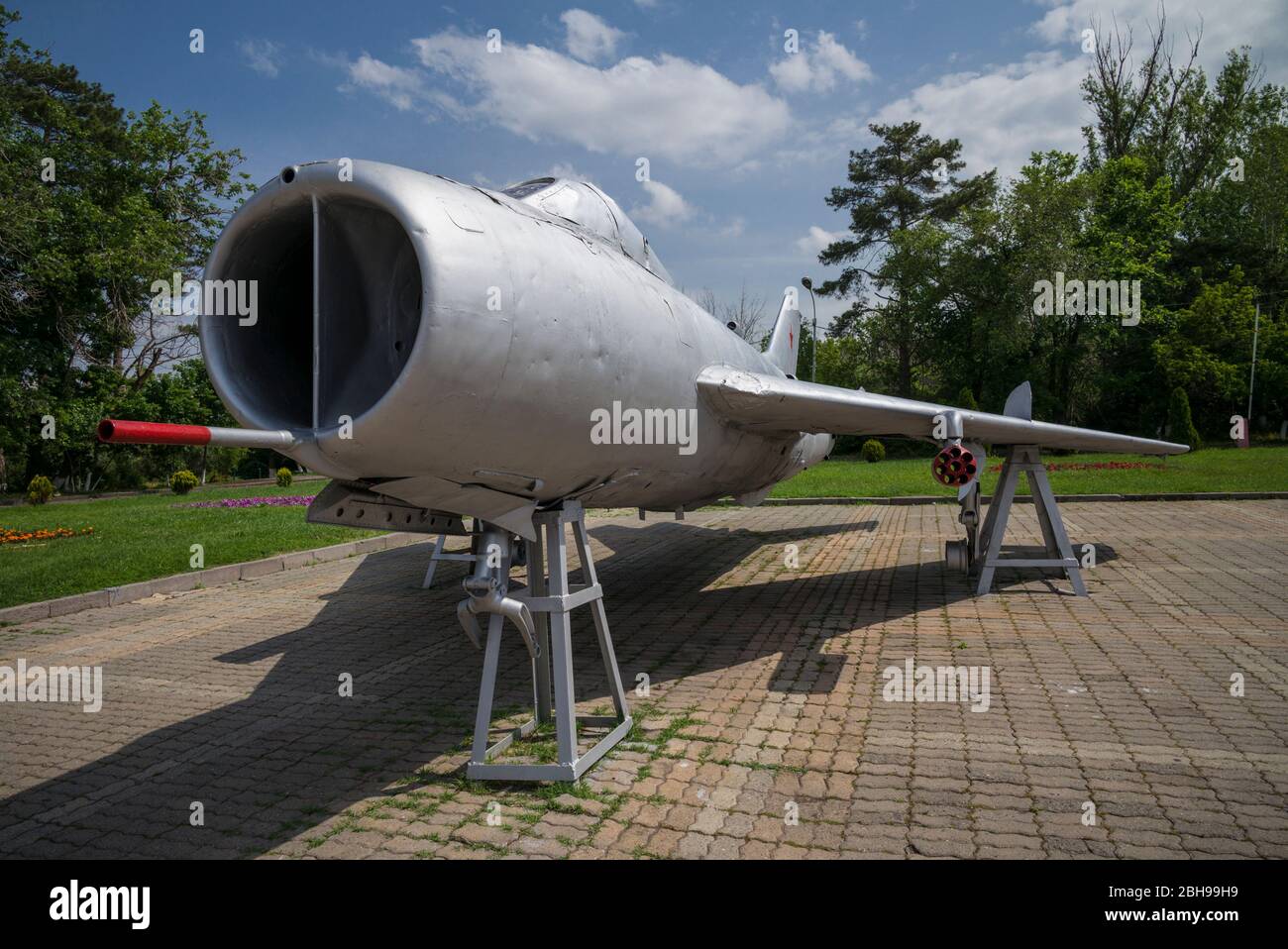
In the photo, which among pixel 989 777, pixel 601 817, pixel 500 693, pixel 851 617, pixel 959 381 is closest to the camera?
pixel 601 817

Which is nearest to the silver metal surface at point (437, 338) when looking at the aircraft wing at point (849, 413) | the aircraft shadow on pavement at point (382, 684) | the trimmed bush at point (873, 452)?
the aircraft wing at point (849, 413)

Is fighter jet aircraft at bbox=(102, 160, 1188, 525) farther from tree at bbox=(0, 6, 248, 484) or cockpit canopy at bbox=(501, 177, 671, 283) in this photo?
tree at bbox=(0, 6, 248, 484)

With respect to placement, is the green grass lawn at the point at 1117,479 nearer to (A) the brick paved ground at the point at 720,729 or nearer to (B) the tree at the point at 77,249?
(A) the brick paved ground at the point at 720,729

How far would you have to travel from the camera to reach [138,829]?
3941 millimetres

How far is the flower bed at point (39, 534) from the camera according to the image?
14484 mm

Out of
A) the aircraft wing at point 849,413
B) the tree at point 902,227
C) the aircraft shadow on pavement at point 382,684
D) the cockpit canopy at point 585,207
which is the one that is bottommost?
the aircraft shadow on pavement at point 382,684

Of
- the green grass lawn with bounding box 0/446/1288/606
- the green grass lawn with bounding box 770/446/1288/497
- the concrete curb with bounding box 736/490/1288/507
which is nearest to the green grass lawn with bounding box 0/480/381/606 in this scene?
the green grass lawn with bounding box 0/446/1288/606

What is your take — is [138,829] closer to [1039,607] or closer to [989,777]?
[989,777]

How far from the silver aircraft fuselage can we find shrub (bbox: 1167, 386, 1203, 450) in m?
36.3

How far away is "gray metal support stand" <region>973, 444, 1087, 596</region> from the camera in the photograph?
877 cm

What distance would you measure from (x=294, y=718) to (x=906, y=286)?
4530 cm

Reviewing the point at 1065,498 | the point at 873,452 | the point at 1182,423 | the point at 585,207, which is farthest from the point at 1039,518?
the point at 1182,423

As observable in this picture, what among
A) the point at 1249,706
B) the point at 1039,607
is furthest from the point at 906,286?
the point at 1249,706

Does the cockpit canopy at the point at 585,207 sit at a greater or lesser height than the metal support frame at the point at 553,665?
greater
